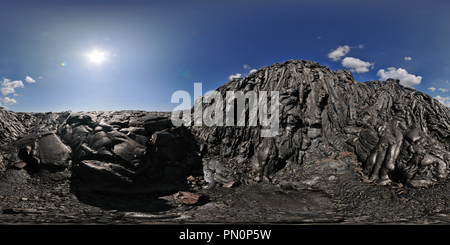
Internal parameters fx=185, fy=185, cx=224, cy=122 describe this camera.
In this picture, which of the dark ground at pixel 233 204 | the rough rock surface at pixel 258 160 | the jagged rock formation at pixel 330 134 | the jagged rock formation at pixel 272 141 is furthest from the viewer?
the jagged rock formation at pixel 330 134

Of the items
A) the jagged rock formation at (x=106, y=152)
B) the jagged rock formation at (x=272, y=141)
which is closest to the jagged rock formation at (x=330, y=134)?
the jagged rock formation at (x=272, y=141)

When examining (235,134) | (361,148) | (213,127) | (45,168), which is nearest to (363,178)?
(361,148)

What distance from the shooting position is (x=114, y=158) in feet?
24.1

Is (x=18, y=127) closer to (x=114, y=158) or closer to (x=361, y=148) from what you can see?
(x=114, y=158)

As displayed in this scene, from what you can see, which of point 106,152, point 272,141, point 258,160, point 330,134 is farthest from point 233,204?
point 330,134

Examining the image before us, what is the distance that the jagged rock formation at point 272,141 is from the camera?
7.36 m

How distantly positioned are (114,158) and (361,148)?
35.4ft

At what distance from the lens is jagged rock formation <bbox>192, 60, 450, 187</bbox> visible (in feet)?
25.1

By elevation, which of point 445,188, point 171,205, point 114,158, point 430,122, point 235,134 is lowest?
point 171,205

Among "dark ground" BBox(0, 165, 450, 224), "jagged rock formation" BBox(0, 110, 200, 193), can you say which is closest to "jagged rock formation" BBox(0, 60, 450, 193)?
"jagged rock formation" BBox(0, 110, 200, 193)

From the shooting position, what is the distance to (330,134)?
9.62 meters

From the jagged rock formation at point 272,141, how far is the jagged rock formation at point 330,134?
0.15 feet

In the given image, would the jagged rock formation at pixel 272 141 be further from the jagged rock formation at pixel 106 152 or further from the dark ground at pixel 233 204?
the dark ground at pixel 233 204

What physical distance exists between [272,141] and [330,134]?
309 centimetres
